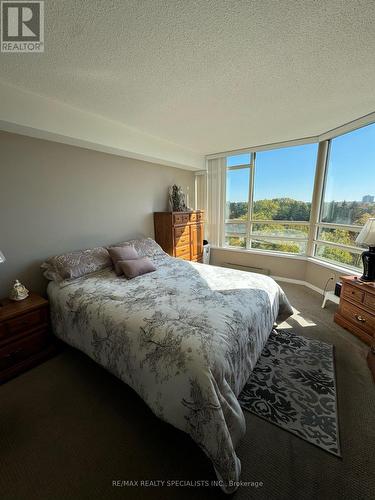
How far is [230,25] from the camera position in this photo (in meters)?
1.23

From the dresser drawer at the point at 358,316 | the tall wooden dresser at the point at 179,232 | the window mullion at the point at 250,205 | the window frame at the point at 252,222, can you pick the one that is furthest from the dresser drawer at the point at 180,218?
the dresser drawer at the point at 358,316

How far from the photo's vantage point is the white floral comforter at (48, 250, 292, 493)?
3.68 feet

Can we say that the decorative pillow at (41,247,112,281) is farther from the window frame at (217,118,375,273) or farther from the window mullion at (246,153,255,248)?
the window frame at (217,118,375,273)

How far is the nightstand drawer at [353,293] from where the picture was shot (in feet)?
7.53

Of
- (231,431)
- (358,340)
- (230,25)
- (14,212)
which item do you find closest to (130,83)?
(230,25)

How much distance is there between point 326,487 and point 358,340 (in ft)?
5.50

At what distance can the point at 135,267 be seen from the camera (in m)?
2.47

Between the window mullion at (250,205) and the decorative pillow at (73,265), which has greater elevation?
the window mullion at (250,205)

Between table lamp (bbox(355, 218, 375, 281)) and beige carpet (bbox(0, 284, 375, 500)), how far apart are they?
1134 millimetres

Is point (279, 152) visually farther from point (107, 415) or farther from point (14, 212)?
point (107, 415)

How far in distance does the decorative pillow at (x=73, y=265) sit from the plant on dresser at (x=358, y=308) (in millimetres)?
2985

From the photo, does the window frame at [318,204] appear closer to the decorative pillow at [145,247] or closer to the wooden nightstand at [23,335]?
the decorative pillow at [145,247]

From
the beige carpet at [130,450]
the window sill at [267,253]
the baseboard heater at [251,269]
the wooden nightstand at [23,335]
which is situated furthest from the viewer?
the baseboard heater at [251,269]

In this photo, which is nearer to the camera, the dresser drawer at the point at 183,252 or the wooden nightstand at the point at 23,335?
the wooden nightstand at the point at 23,335
